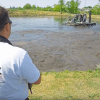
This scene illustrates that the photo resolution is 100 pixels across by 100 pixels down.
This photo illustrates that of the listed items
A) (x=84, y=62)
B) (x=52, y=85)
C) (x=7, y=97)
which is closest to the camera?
(x=7, y=97)

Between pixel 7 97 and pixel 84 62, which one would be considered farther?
pixel 84 62

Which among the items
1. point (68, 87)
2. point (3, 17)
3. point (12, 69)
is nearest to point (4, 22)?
point (3, 17)

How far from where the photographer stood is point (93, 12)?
60719 mm

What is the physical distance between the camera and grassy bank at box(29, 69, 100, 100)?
129 inches

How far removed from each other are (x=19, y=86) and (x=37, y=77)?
21 centimetres

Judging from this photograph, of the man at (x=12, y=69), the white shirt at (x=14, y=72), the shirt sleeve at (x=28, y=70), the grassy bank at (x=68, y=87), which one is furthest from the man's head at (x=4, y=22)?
the grassy bank at (x=68, y=87)

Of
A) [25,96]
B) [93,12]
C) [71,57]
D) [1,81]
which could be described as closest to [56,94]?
[25,96]

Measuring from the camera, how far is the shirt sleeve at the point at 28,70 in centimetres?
112

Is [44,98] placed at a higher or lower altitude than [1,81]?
lower

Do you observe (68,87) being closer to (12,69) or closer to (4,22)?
(12,69)

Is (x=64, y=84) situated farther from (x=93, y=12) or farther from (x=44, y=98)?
(x=93, y=12)

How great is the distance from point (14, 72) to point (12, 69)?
0.12 ft

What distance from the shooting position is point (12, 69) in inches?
44.5

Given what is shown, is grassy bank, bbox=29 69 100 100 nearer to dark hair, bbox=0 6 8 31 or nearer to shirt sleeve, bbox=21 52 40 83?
shirt sleeve, bbox=21 52 40 83
